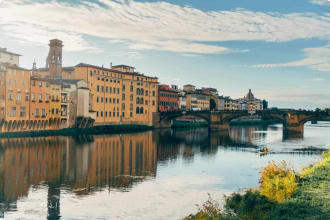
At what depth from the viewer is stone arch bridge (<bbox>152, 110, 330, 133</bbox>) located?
95375mm

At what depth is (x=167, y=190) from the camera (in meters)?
30.7

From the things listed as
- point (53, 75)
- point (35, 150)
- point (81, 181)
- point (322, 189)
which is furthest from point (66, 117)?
point (322, 189)

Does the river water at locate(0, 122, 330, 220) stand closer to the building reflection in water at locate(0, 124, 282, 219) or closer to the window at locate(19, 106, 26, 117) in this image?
the building reflection in water at locate(0, 124, 282, 219)

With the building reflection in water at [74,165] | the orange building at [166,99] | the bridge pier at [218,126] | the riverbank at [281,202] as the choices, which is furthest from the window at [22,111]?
the orange building at [166,99]

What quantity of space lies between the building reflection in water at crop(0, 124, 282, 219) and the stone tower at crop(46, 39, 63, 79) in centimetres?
3396

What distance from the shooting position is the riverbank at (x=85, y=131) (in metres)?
65.0

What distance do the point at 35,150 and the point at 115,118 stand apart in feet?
153

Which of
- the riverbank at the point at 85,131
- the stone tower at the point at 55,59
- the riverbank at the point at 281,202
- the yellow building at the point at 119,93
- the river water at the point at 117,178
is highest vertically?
the stone tower at the point at 55,59

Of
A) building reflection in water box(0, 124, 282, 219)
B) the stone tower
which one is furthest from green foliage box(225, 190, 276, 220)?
the stone tower

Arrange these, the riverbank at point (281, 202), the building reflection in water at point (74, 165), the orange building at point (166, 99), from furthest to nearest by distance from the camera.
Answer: the orange building at point (166, 99) < the building reflection in water at point (74, 165) < the riverbank at point (281, 202)

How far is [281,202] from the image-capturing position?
67.1 ft

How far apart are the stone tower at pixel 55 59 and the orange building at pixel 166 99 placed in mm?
38489

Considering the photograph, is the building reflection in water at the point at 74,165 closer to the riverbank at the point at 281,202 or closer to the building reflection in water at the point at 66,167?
the building reflection in water at the point at 66,167

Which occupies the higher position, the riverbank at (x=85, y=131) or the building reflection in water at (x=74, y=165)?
the riverbank at (x=85, y=131)
